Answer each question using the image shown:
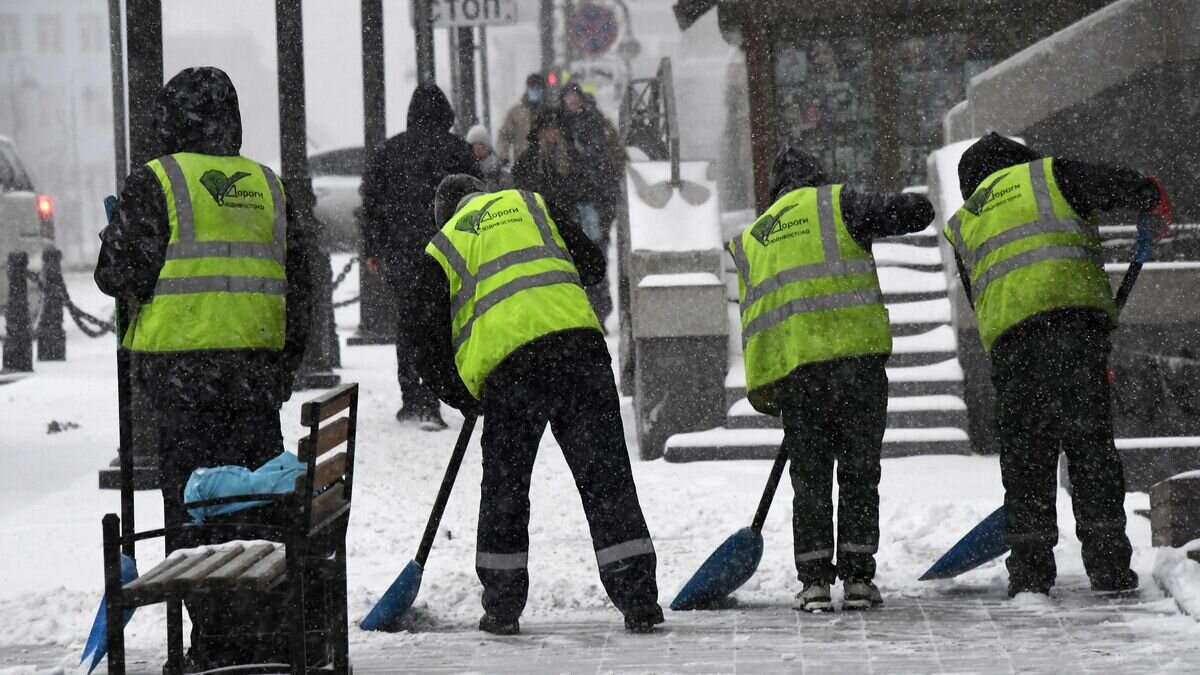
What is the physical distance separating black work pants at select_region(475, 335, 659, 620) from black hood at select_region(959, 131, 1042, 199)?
175cm

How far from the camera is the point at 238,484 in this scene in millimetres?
5066

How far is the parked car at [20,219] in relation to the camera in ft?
59.3

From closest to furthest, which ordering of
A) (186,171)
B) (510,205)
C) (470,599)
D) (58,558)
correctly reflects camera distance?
1. (186,171)
2. (510,205)
3. (470,599)
4. (58,558)

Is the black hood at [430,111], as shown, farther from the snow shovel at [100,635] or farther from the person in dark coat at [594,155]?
the snow shovel at [100,635]

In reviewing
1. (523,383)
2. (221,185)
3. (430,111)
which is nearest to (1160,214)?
(523,383)

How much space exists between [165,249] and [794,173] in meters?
2.43

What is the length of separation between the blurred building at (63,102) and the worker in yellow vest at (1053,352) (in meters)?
61.2

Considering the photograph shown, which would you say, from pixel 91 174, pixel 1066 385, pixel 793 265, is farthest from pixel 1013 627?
pixel 91 174

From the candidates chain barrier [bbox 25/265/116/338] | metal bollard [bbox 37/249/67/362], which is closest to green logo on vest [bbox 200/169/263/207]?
chain barrier [bbox 25/265/116/338]

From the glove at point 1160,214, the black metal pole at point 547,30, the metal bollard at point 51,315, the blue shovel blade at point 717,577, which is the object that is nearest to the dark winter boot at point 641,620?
the blue shovel blade at point 717,577

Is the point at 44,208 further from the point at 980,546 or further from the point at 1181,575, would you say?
the point at 1181,575

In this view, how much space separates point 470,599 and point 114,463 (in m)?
3.67

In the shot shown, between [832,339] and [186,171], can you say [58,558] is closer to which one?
[186,171]

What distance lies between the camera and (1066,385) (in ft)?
21.7
